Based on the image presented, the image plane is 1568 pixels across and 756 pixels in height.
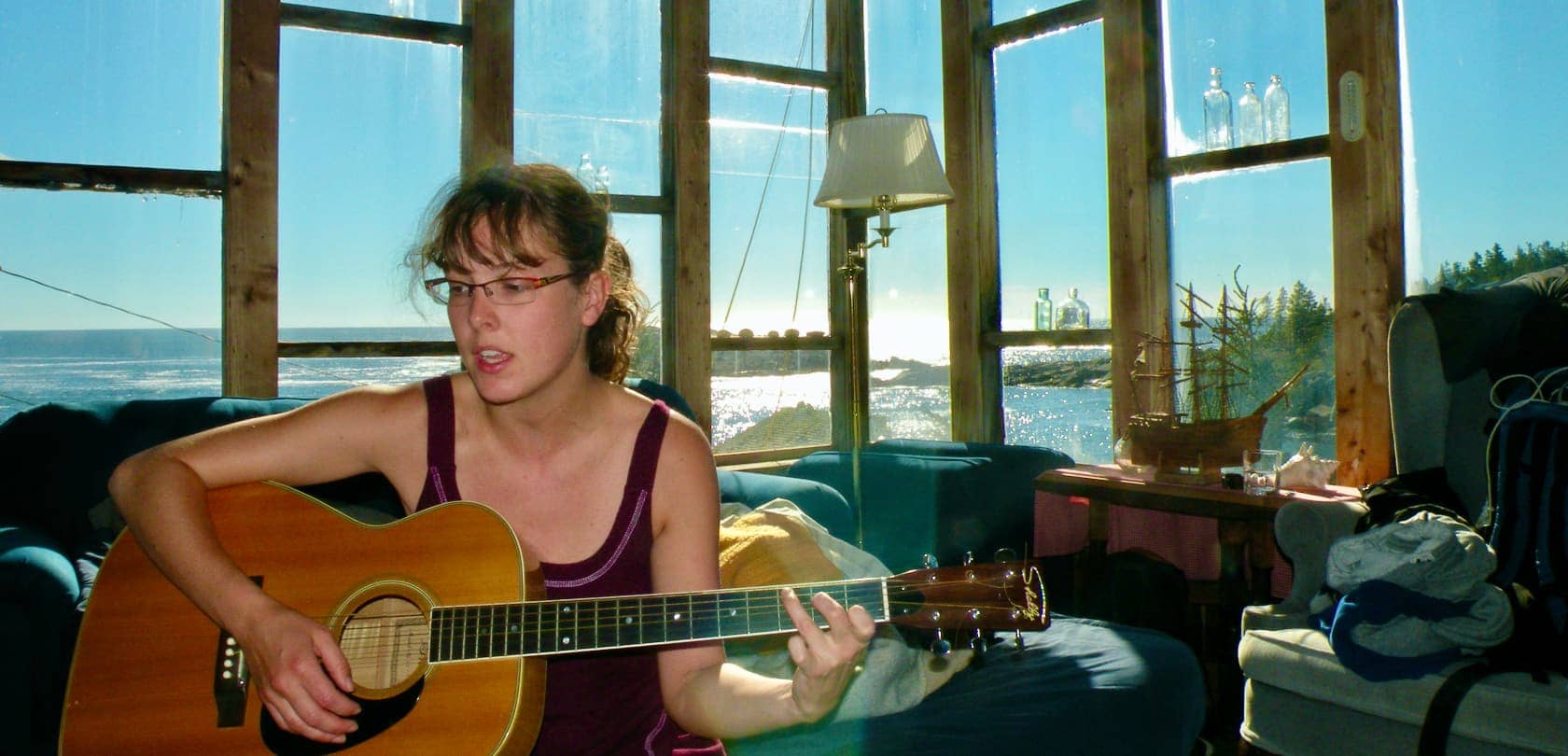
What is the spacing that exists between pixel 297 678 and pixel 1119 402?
3.16 meters

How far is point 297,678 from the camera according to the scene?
1284 mm

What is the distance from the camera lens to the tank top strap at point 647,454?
1461 millimetres

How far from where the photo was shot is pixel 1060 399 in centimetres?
414

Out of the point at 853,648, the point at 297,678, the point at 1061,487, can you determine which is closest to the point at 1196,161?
the point at 1061,487

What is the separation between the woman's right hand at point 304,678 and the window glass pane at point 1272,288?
253cm

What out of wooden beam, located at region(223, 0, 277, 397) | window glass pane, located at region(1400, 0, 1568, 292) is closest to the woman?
wooden beam, located at region(223, 0, 277, 397)

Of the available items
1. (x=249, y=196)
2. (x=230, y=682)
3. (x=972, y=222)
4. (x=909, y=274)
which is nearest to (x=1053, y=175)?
(x=972, y=222)

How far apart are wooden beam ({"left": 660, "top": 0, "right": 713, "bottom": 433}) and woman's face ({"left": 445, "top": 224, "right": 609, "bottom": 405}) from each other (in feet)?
9.52

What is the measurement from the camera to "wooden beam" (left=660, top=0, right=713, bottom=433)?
4277 mm

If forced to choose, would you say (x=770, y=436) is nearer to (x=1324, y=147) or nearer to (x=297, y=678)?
(x=1324, y=147)

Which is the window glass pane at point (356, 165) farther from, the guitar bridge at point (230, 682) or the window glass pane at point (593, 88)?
the guitar bridge at point (230, 682)

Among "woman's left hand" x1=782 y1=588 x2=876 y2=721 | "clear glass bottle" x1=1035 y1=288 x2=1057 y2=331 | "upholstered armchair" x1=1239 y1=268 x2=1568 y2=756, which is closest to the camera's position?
"woman's left hand" x1=782 y1=588 x2=876 y2=721

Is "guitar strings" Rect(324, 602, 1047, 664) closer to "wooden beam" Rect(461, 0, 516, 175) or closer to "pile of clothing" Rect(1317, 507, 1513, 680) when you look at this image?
"pile of clothing" Rect(1317, 507, 1513, 680)

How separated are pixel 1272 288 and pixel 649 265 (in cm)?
236
